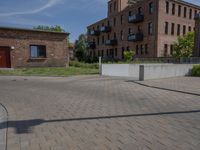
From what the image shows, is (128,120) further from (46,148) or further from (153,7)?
(153,7)

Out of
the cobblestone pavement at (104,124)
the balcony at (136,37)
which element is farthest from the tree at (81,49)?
the cobblestone pavement at (104,124)

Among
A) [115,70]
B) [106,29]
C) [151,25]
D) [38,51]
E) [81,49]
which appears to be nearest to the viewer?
[115,70]

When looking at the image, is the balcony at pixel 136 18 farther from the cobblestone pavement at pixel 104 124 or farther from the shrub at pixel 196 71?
the cobblestone pavement at pixel 104 124

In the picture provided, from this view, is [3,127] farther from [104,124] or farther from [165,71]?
[165,71]

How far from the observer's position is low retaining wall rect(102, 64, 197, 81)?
1340 centimetres

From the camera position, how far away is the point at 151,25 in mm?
31812

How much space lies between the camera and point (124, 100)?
7.28m

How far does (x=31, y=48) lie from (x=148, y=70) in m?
14.2

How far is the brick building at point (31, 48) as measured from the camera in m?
20.8

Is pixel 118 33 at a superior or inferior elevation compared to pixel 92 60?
superior

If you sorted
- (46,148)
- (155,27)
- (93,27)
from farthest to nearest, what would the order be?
(93,27) < (155,27) < (46,148)

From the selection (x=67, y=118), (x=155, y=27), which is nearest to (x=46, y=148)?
(x=67, y=118)

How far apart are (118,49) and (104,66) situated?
81.4 feet

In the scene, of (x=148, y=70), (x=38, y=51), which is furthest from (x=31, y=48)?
(x=148, y=70)
